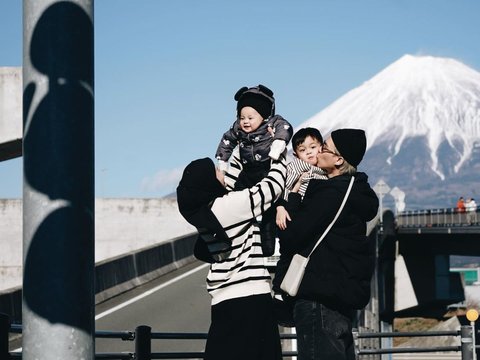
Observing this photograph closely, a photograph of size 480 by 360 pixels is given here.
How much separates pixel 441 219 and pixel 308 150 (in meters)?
84.7

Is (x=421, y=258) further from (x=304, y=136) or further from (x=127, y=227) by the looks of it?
(x=304, y=136)

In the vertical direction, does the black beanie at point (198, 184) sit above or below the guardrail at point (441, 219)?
above

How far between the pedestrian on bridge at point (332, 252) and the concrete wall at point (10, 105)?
16292 mm

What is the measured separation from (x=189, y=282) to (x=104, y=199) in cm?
2436

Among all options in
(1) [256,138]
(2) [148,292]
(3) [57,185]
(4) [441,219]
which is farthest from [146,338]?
(4) [441,219]

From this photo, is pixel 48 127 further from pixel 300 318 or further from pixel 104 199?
pixel 104 199

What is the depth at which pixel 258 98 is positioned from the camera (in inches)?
236

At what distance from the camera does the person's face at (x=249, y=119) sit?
6008 mm

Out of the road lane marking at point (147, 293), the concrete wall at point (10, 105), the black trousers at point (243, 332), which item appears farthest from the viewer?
the road lane marking at point (147, 293)

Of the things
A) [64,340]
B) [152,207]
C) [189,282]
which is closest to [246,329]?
[64,340]

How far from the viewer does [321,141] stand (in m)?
6.57

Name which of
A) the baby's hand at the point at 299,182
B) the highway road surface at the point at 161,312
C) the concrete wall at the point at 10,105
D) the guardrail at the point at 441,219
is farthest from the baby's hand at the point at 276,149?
the guardrail at the point at 441,219

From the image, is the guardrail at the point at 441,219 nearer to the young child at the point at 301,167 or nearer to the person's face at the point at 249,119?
the young child at the point at 301,167

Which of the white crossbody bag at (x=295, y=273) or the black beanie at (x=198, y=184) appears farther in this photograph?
the white crossbody bag at (x=295, y=273)
